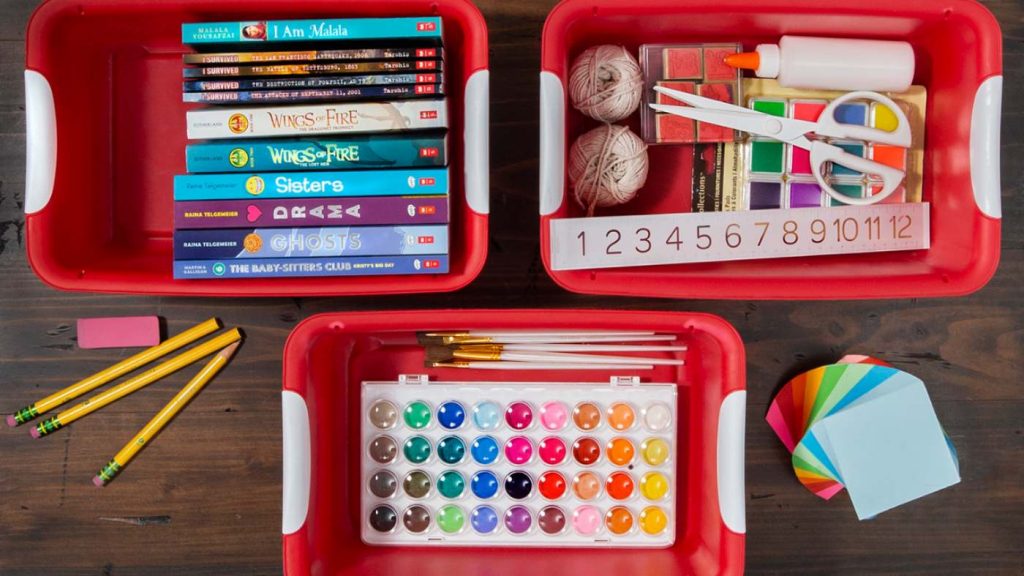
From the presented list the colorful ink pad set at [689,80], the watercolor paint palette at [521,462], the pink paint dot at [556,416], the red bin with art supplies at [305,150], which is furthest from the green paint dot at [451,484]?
the colorful ink pad set at [689,80]

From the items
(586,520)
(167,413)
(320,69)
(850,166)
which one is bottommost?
(586,520)

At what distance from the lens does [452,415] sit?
786 mm

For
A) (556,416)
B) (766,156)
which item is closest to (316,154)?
(556,416)

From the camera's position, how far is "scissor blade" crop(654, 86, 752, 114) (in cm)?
76

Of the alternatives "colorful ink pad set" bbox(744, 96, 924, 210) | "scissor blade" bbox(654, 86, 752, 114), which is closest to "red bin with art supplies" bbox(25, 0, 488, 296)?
"scissor blade" bbox(654, 86, 752, 114)

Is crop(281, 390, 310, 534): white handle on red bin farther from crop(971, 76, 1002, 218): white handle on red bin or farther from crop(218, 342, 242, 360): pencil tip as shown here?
crop(971, 76, 1002, 218): white handle on red bin

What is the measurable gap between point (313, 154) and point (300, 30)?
0.12 meters

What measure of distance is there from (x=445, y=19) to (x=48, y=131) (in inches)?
16.9

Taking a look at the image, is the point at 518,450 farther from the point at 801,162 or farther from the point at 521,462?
the point at 801,162

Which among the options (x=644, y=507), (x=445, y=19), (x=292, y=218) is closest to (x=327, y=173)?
(x=292, y=218)

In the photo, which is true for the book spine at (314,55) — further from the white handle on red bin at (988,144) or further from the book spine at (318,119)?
the white handle on red bin at (988,144)

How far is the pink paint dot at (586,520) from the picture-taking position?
31.1 inches

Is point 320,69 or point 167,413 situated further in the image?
point 167,413

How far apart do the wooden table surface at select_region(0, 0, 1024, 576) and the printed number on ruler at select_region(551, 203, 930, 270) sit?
11cm
